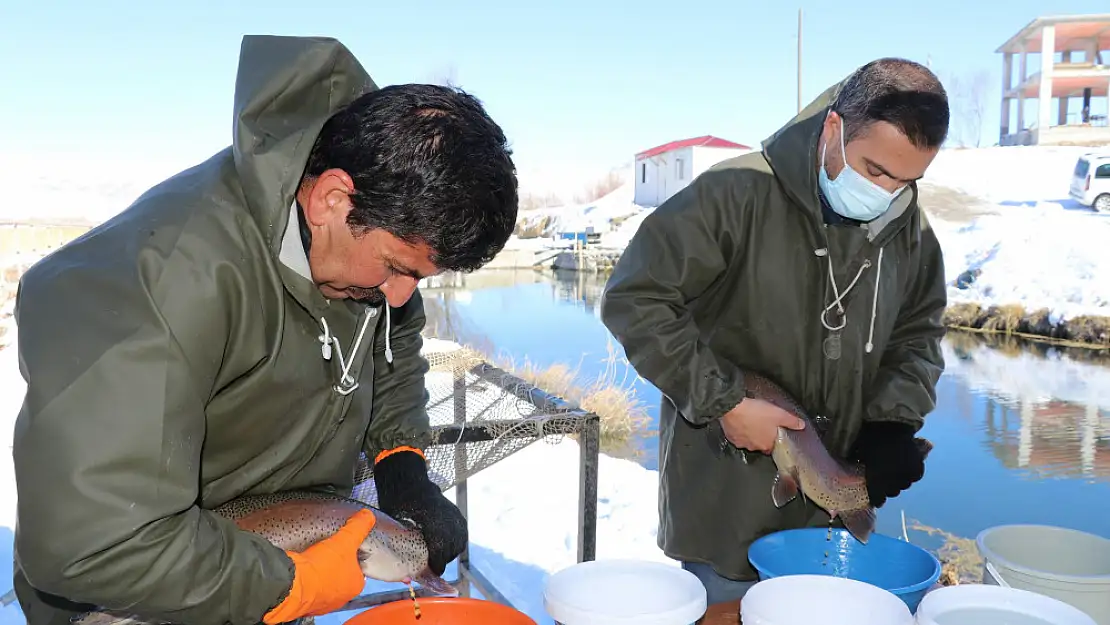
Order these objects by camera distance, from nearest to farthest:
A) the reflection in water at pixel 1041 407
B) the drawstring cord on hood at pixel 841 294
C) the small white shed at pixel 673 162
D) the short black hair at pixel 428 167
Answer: the short black hair at pixel 428 167 → the drawstring cord on hood at pixel 841 294 → the reflection in water at pixel 1041 407 → the small white shed at pixel 673 162

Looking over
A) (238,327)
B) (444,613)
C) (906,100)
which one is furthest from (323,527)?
(906,100)

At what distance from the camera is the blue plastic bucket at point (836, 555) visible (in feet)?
6.93

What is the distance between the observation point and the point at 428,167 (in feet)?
4.70

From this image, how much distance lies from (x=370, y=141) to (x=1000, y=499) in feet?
30.5

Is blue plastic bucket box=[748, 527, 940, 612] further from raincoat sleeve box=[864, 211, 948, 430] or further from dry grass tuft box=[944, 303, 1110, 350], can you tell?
dry grass tuft box=[944, 303, 1110, 350]

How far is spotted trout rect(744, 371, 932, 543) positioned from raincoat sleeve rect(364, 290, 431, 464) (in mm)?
949

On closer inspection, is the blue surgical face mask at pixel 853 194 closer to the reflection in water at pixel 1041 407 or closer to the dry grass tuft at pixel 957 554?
the dry grass tuft at pixel 957 554

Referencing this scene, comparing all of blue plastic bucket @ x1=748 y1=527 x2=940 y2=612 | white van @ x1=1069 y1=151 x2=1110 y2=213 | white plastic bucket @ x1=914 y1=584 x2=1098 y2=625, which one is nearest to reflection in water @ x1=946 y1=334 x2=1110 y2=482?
blue plastic bucket @ x1=748 y1=527 x2=940 y2=612

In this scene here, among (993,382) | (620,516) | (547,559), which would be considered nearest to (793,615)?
(547,559)

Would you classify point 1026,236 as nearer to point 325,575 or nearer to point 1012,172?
point 1012,172

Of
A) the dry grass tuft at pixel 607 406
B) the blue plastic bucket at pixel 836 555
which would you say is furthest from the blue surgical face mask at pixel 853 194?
the dry grass tuft at pixel 607 406

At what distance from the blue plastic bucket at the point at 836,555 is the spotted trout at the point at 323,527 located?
2.78ft

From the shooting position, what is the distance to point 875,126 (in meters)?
2.35

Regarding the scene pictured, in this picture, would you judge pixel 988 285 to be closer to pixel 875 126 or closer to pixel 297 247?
pixel 875 126
